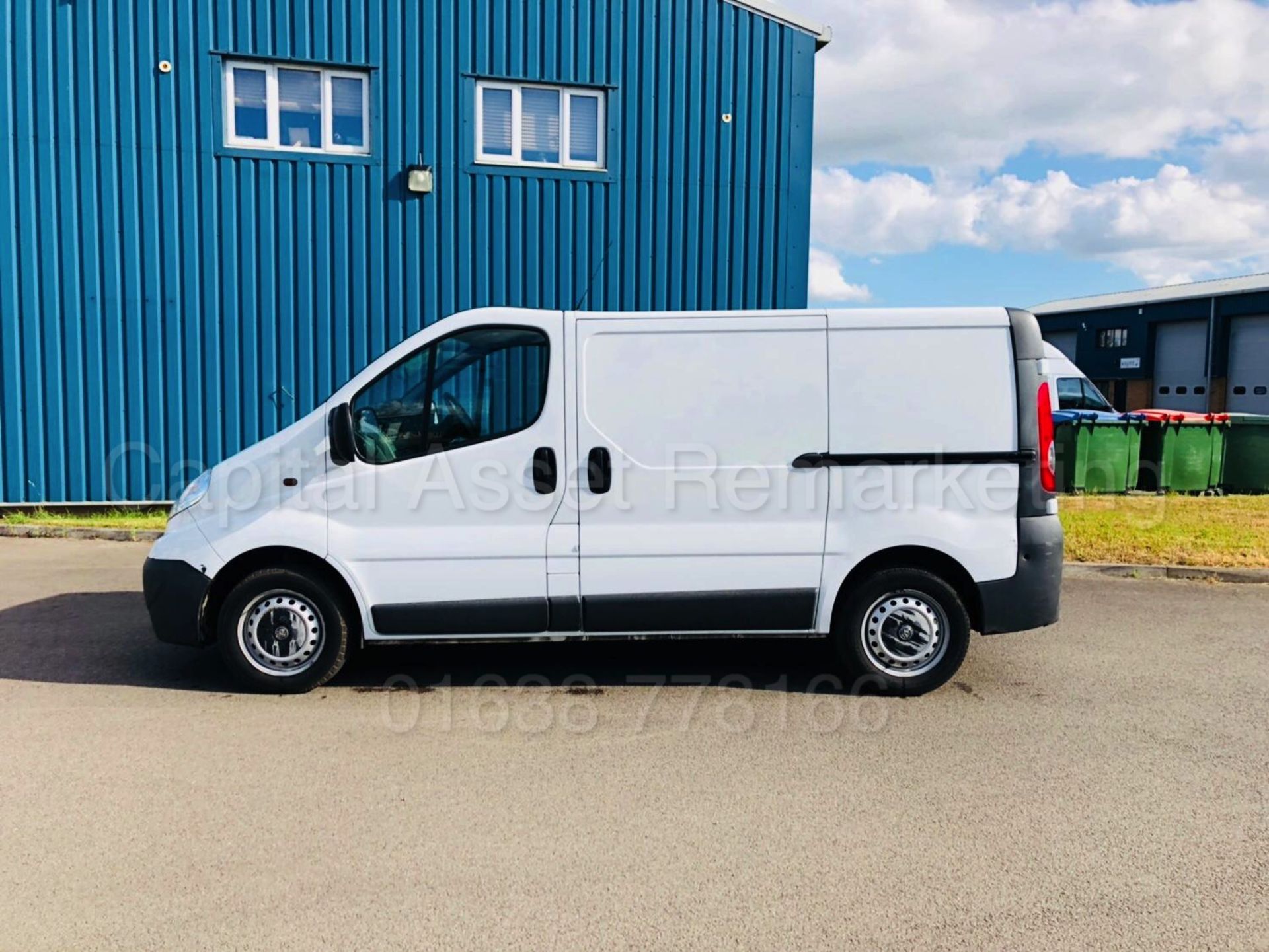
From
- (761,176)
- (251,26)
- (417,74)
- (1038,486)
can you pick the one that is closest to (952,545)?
(1038,486)

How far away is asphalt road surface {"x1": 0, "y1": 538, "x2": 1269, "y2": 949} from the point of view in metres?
3.17

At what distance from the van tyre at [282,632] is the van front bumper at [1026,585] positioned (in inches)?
135

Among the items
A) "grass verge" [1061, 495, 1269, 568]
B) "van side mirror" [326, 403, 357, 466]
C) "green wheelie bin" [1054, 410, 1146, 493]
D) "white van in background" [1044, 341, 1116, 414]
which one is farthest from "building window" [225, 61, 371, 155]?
"white van in background" [1044, 341, 1116, 414]

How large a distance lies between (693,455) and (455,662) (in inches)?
80.0

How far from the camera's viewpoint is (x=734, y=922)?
3.15 meters

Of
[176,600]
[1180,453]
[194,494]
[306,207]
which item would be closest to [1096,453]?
[1180,453]

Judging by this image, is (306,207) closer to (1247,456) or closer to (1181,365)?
(1247,456)

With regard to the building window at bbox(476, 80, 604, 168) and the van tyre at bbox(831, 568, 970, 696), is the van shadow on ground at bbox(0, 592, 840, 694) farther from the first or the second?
the building window at bbox(476, 80, 604, 168)

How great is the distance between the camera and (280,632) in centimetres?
536

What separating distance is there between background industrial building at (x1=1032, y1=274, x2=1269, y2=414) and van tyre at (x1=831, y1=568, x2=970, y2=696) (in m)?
35.7

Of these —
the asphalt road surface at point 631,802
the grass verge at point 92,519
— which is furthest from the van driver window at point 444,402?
the grass verge at point 92,519

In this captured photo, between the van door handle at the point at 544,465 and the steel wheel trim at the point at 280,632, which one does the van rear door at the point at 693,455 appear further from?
the steel wheel trim at the point at 280,632

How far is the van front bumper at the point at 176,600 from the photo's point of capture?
532 centimetres

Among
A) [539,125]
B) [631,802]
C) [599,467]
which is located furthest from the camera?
[539,125]
